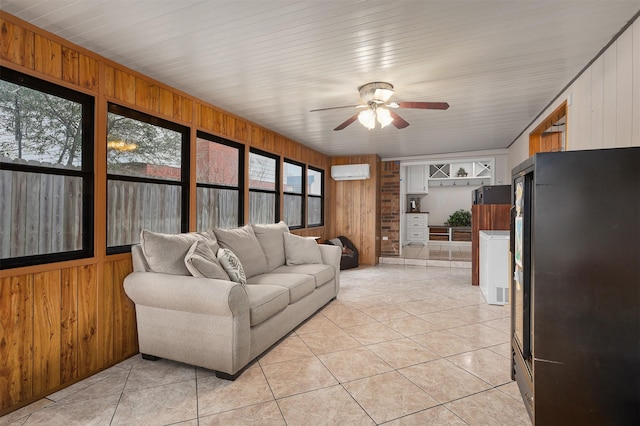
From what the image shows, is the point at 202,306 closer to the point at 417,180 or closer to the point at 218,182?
the point at 218,182

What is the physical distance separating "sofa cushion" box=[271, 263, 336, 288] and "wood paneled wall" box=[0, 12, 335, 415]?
157 centimetres

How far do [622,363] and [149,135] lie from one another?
A: 11.6 feet

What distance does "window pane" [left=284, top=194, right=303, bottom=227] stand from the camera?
5383 mm

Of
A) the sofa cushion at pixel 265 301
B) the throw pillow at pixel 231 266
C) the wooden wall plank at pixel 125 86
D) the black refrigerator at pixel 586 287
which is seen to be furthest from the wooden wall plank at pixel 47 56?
the black refrigerator at pixel 586 287

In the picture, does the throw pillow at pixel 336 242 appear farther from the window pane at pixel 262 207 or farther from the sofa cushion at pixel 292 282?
the sofa cushion at pixel 292 282

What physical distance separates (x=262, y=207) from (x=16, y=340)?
306 cm

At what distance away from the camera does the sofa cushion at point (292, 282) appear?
3.01 metres

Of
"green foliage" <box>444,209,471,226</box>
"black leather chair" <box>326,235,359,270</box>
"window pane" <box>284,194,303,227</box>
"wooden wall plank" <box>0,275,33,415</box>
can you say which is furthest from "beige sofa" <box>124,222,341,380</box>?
"green foliage" <box>444,209,471,226</box>

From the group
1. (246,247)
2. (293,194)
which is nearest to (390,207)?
(293,194)

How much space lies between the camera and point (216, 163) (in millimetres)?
3791

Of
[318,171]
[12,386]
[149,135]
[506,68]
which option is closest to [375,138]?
[318,171]

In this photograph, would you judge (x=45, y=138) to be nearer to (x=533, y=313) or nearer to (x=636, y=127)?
(x=533, y=313)

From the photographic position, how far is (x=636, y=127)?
6.20 feet

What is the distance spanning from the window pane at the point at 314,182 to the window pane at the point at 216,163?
224 centimetres
